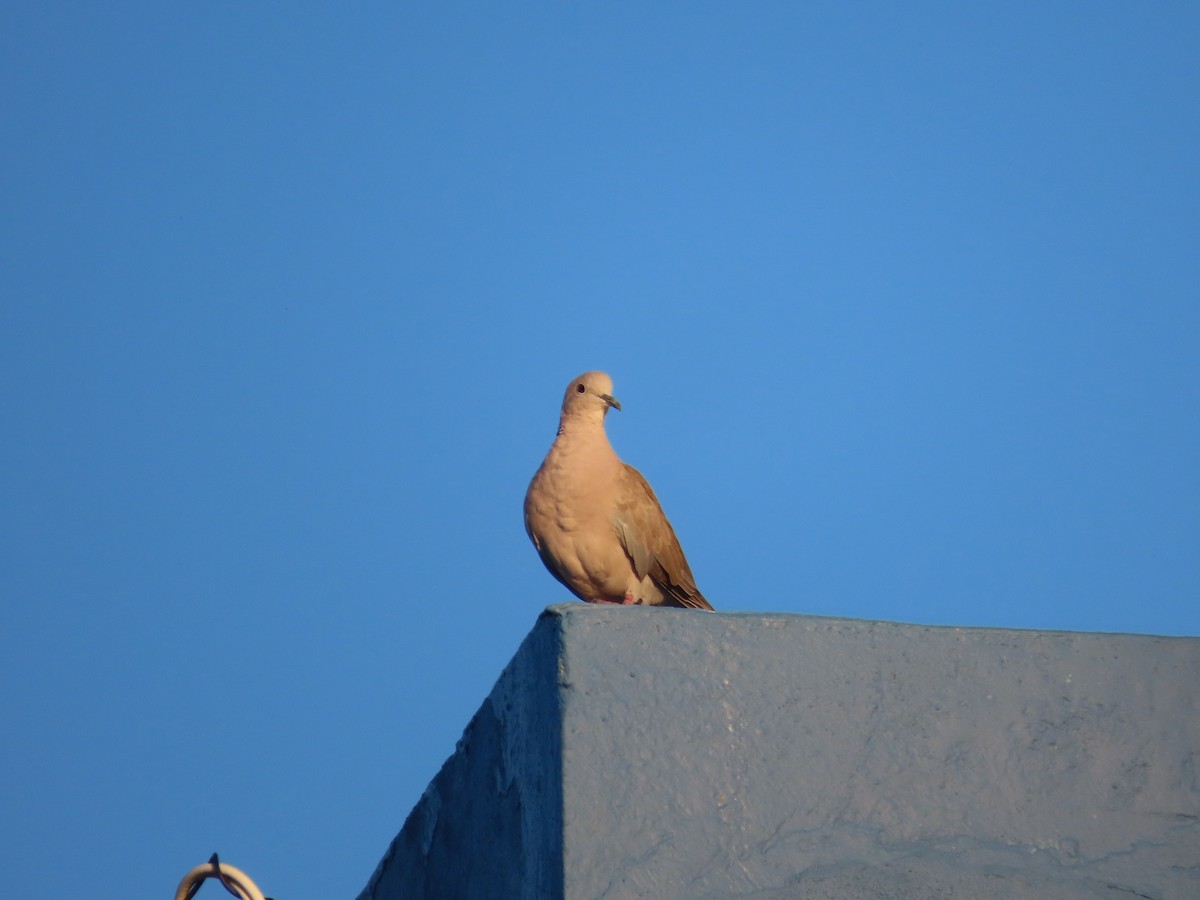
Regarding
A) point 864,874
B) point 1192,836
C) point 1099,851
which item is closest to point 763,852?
point 864,874

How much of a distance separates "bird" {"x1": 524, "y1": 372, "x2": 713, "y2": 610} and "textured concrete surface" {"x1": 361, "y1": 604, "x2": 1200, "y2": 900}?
35.9 inches

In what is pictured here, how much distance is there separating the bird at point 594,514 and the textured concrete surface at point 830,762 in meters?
0.91

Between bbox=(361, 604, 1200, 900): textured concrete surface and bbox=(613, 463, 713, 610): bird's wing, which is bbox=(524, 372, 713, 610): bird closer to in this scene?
bbox=(613, 463, 713, 610): bird's wing

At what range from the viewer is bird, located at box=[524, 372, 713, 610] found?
354 cm

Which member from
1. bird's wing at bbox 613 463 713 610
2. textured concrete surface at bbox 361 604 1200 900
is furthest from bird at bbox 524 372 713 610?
textured concrete surface at bbox 361 604 1200 900

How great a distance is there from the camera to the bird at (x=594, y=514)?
3.54 m

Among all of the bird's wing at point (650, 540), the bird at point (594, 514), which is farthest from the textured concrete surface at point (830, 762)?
the bird's wing at point (650, 540)

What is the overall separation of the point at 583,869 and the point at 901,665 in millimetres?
797

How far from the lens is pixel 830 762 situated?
234 cm

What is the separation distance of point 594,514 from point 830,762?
1346 mm

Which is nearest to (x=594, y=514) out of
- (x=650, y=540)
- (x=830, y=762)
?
(x=650, y=540)

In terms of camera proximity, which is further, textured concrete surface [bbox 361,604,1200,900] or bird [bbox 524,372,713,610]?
bird [bbox 524,372,713,610]

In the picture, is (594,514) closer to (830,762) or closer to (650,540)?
(650,540)

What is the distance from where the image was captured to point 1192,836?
2553 millimetres
